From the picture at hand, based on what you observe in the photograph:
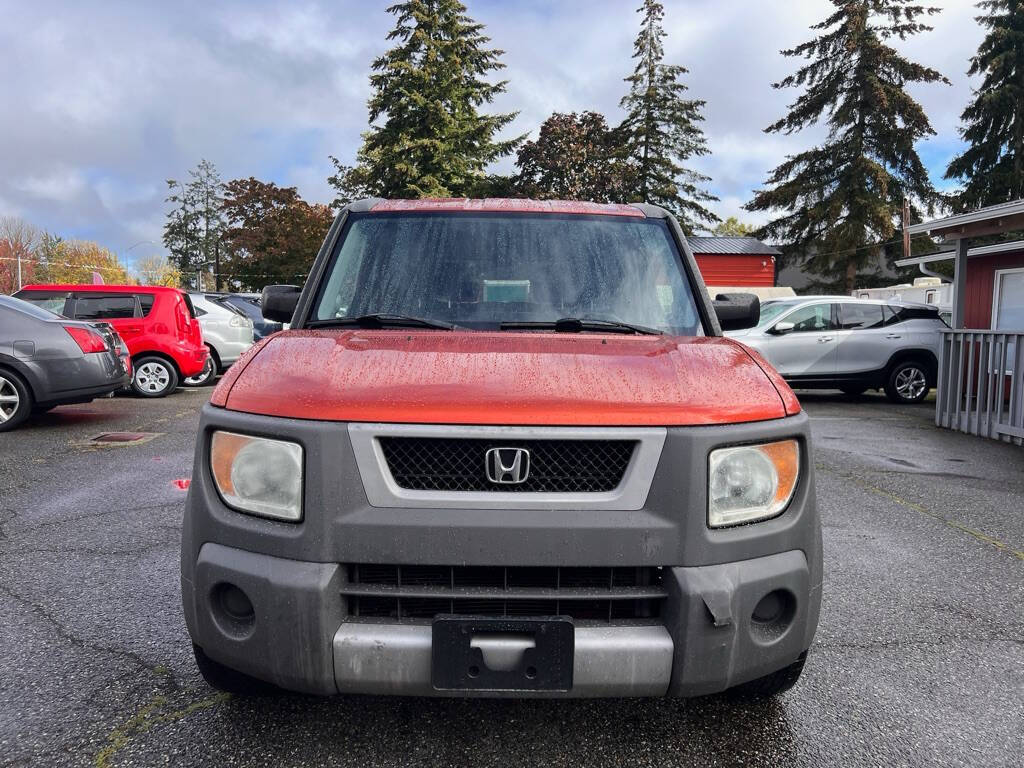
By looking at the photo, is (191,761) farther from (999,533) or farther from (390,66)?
(390,66)

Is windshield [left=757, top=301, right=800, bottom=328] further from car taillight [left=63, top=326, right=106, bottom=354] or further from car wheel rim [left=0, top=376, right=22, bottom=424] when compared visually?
car wheel rim [left=0, top=376, right=22, bottom=424]

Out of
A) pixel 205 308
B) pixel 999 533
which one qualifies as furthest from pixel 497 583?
pixel 205 308

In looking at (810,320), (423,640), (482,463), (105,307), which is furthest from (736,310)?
(105,307)

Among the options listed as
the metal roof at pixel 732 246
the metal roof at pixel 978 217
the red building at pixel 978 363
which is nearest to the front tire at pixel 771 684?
the red building at pixel 978 363

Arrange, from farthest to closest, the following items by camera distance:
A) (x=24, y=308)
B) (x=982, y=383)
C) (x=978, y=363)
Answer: (x=978, y=363), (x=982, y=383), (x=24, y=308)

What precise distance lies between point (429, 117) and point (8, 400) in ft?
90.8

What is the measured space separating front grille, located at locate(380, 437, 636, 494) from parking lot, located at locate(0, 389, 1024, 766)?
2.92 ft

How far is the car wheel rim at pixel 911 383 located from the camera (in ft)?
39.7

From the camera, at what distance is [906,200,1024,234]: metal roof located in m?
9.06

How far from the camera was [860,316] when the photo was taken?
12133 millimetres

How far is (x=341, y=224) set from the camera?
312 cm

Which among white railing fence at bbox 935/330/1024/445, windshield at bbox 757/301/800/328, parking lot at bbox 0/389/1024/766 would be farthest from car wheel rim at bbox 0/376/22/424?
white railing fence at bbox 935/330/1024/445

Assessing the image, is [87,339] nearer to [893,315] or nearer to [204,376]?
[204,376]

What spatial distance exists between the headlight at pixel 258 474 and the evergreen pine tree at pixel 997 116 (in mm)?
37561
